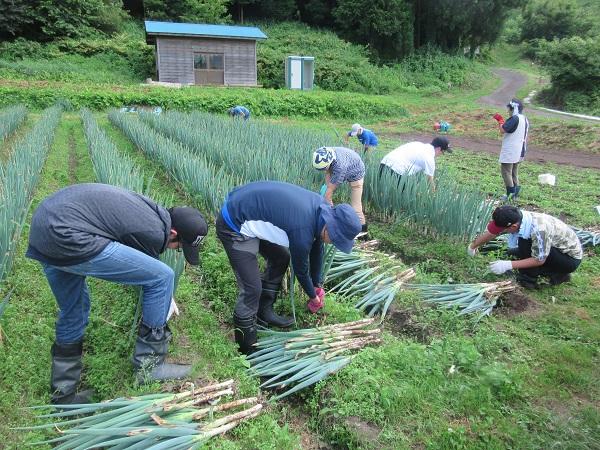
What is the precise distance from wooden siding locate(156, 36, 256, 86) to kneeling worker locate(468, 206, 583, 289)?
1800cm

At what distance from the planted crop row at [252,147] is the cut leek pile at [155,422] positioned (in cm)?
248

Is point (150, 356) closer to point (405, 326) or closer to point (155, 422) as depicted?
point (155, 422)

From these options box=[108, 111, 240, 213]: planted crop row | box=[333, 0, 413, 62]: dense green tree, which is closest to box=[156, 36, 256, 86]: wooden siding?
box=[333, 0, 413, 62]: dense green tree

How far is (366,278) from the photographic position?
3.34 meters

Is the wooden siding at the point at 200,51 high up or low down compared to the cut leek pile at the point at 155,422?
up

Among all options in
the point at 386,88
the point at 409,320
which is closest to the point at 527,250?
the point at 409,320

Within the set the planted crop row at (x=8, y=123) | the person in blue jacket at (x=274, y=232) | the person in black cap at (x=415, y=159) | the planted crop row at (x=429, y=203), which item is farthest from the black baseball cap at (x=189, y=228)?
the planted crop row at (x=8, y=123)

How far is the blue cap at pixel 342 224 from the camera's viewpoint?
2.13 m

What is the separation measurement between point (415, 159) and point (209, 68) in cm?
1709

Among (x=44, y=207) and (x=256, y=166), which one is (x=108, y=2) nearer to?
(x=256, y=166)

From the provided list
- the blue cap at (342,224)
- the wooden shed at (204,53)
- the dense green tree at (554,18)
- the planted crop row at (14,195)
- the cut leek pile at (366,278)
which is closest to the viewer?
the blue cap at (342,224)

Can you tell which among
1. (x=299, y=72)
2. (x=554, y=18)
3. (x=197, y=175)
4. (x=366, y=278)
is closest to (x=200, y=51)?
(x=299, y=72)

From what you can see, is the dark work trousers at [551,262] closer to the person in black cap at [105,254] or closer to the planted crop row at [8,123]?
the person in black cap at [105,254]

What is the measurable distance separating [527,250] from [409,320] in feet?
4.19
